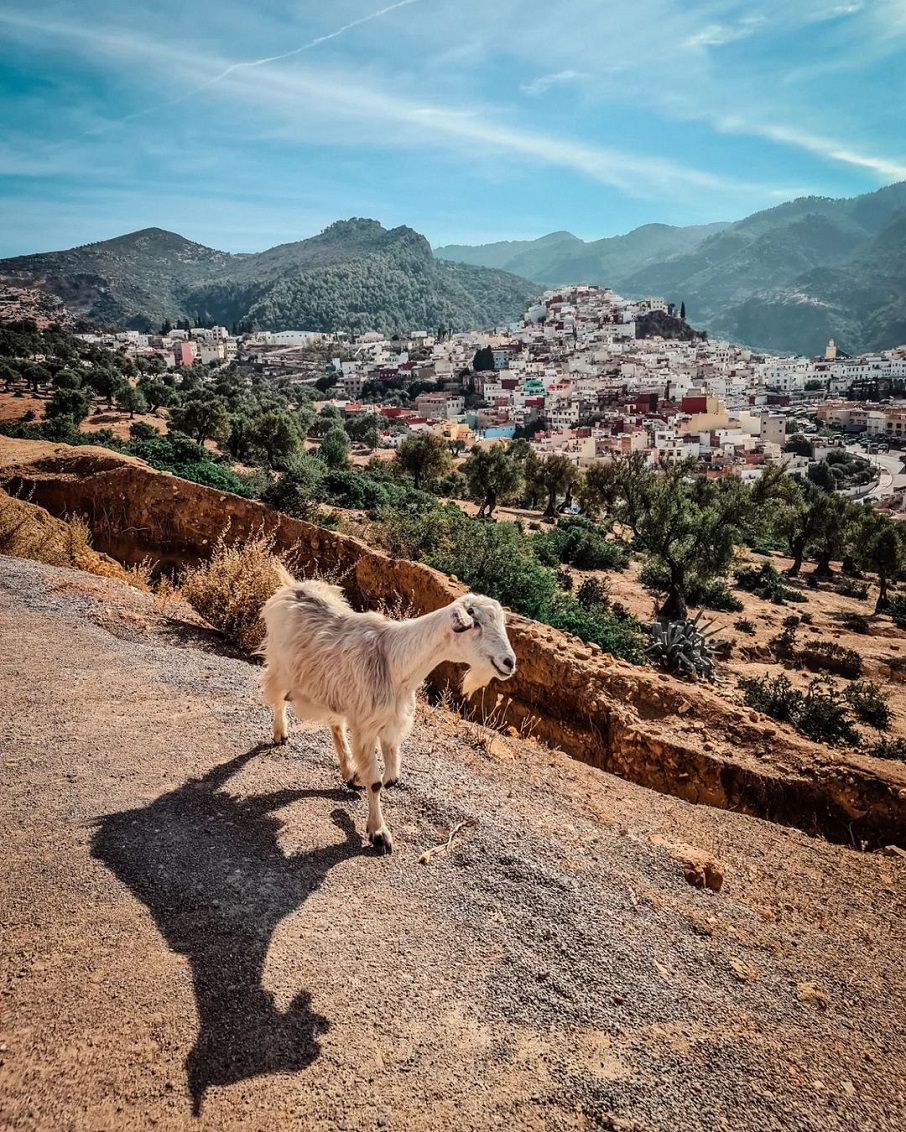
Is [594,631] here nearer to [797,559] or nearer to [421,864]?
[421,864]

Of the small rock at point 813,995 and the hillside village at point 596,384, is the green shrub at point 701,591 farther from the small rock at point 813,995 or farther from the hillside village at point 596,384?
the hillside village at point 596,384

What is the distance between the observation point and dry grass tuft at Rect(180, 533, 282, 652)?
24.1 feet

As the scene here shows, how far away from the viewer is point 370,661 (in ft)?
13.7

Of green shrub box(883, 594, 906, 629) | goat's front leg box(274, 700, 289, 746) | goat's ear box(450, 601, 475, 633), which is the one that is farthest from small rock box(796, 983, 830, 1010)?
green shrub box(883, 594, 906, 629)

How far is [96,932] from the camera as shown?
315cm

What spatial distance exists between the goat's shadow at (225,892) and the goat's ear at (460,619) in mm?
1543

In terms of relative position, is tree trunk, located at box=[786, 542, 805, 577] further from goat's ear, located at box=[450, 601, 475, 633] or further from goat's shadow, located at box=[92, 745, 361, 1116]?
goat's shadow, located at box=[92, 745, 361, 1116]

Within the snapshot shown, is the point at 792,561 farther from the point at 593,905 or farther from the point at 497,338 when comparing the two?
the point at 497,338

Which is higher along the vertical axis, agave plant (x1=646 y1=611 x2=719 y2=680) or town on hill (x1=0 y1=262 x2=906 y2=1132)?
town on hill (x1=0 y1=262 x2=906 y2=1132)

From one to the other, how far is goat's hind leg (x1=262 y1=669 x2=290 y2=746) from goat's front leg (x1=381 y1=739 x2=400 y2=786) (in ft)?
3.16

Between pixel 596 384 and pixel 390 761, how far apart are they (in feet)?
349

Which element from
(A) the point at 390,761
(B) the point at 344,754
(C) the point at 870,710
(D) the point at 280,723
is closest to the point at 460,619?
(A) the point at 390,761

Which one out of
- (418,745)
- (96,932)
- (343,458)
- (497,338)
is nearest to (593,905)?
(418,745)

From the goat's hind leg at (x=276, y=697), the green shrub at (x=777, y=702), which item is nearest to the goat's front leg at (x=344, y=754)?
the goat's hind leg at (x=276, y=697)
